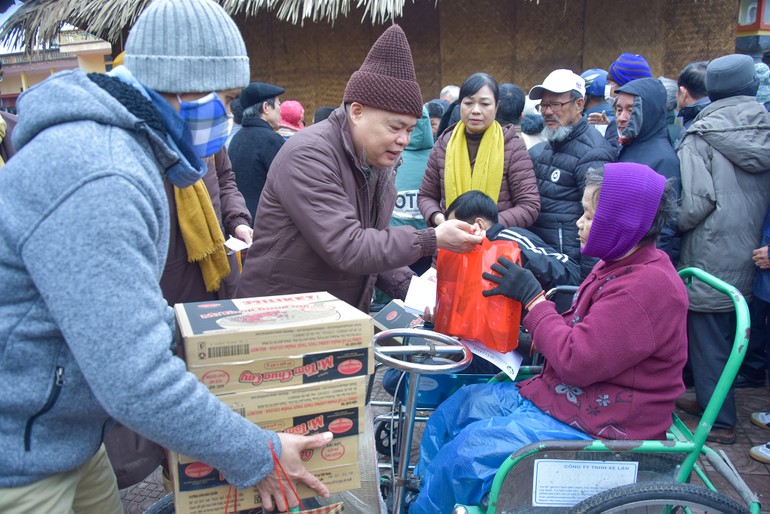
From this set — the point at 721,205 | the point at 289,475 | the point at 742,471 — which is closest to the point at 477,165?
the point at 721,205

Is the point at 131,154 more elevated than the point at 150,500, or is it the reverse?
the point at 131,154

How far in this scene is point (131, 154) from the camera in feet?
3.90

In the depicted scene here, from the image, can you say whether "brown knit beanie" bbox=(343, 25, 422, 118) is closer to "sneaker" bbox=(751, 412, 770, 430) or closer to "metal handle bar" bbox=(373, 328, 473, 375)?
"metal handle bar" bbox=(373, 328, 473, 375)

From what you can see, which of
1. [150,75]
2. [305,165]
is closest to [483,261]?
[305,165]

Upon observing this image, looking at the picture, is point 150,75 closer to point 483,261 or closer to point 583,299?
point 483,261

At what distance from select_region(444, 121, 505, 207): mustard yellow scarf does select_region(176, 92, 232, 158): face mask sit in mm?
2776

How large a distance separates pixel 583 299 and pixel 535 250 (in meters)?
0.63

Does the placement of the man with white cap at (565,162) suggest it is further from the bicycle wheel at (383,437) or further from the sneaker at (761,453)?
the bicycle wheel at (383,437)

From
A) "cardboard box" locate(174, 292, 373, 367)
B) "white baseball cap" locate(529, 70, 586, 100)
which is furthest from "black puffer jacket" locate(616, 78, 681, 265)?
"cardboard box" locate(174, 292, 373, 367)

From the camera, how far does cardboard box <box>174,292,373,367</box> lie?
1.42 m

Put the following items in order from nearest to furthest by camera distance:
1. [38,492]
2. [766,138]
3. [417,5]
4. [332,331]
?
[38,492] < [332,331] < [766,138] < [417,5]

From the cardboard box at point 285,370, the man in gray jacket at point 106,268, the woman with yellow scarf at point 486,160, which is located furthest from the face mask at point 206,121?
the woman with yellow scarf at point 486,160

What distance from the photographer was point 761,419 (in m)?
3.87

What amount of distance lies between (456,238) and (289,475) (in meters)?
1.19
